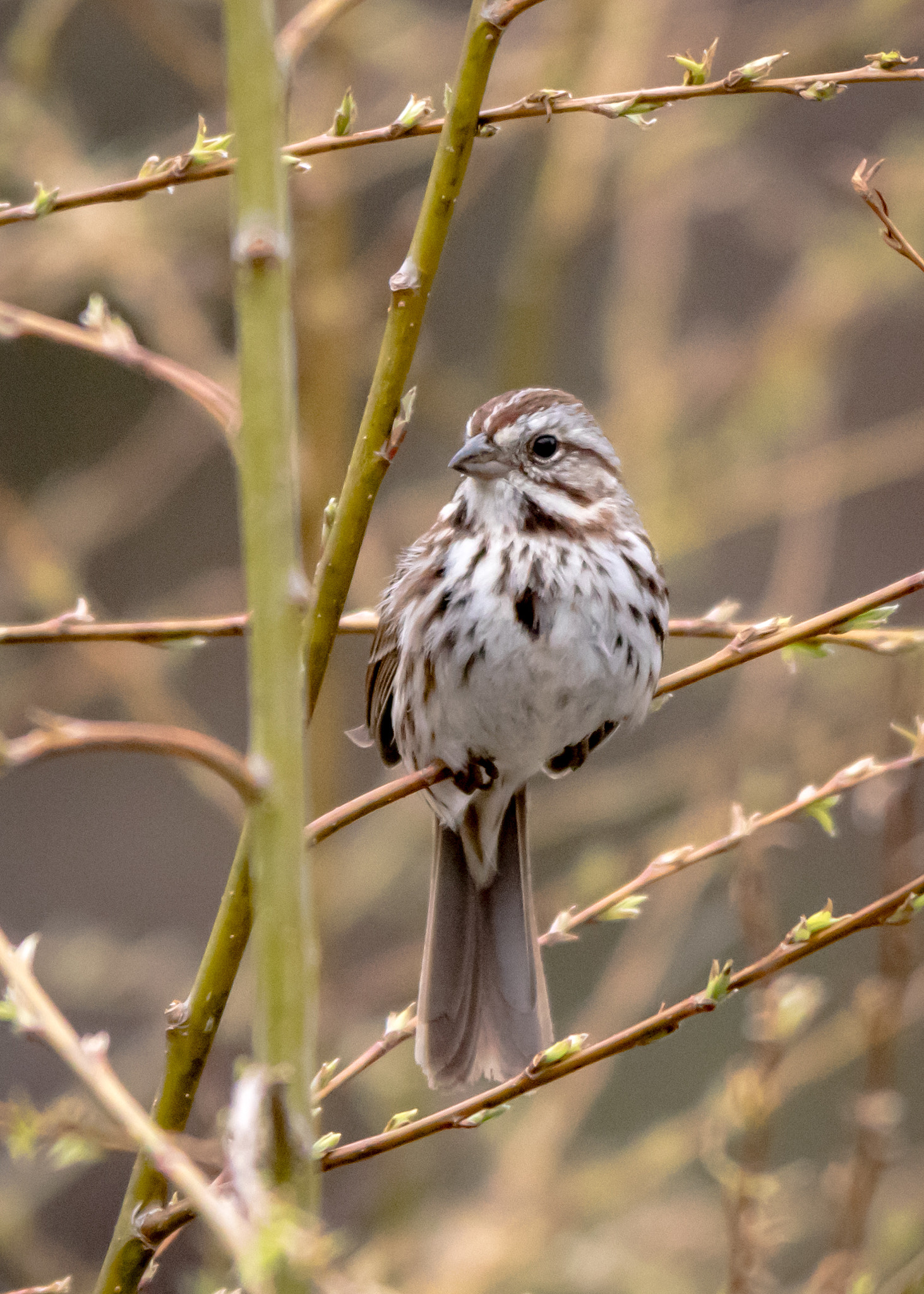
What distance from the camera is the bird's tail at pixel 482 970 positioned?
9.11 feet

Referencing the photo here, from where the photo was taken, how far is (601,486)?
331 cm

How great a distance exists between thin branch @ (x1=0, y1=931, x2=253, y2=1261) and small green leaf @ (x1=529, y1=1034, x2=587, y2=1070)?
1.40 ft

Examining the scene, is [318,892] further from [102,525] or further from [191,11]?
[191,11]

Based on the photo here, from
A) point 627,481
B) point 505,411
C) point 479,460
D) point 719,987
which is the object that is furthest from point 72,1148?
point 627,481

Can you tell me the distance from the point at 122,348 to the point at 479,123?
1.74ft

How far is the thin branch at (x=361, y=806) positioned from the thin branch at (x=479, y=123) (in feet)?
2.21

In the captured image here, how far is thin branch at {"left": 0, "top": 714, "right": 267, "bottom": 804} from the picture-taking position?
1086mm


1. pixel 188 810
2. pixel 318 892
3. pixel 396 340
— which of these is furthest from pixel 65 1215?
pixel 396 340

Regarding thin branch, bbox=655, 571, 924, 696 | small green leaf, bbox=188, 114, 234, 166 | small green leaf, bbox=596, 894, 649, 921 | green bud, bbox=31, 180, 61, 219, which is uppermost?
small green leaf, bbox=188, 114, 234, 166

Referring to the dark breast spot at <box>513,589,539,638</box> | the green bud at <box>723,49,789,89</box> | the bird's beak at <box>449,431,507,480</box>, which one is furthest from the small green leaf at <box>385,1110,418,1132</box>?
the bird's beak at <box>449,431,507,480</box>

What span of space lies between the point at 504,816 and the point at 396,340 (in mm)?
1868

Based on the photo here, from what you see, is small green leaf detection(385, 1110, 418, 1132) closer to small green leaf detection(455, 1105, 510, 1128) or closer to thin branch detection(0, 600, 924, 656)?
small green leaf detection(455, 1105, 510, 1128)

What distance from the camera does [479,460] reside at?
2982 mm

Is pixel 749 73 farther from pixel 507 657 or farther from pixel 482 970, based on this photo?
pixel 482 970
